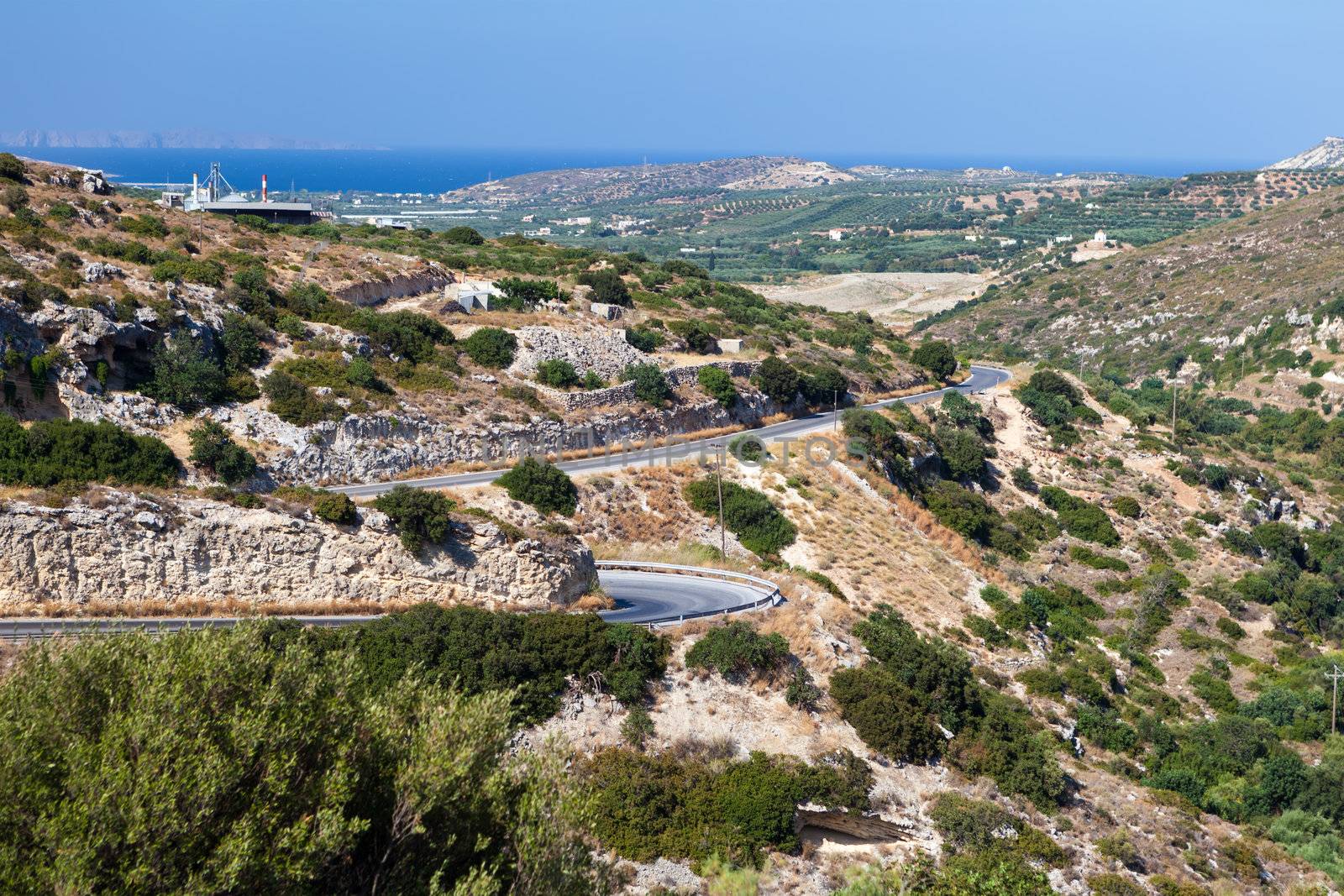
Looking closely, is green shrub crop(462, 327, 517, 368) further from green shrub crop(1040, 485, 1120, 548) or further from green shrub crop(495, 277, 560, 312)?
green shrub crop(1040, 485, 1120, 548)

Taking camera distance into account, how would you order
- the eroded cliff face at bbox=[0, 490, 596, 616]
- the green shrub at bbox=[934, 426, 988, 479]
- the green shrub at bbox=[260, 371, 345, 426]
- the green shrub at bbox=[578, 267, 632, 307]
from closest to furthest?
the eroded cliff face at bbox=[0, 490, 596, 616]
the green shrub at bbox=[260, 371, 345, 426]
the green shrub at bbox=[934, 426, 988, 479]
the green shrub at bbox=[578, 267, 632, 307]

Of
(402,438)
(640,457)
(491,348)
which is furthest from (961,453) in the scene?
(402,438)

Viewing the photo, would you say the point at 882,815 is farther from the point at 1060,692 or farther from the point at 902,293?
the point at 902,293

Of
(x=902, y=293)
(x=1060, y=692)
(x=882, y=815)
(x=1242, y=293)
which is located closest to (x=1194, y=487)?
(x=1060, y=692)

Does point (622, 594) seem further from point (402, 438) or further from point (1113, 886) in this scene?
point (1113, 886)

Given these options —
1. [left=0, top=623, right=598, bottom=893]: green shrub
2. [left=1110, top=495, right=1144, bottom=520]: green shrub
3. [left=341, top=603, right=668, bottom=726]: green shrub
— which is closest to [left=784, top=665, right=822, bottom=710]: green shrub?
[left=341, top=603, right=668, bottom=726]: green shrub
